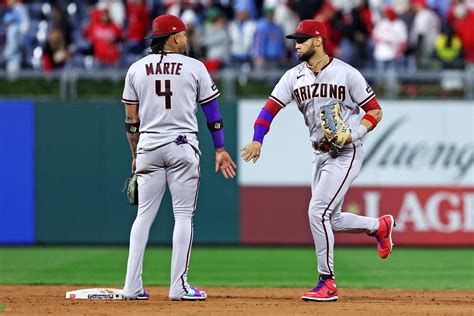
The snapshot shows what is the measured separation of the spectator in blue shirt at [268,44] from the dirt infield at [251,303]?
24.3 feet

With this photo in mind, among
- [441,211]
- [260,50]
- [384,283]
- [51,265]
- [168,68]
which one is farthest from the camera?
[260,50]

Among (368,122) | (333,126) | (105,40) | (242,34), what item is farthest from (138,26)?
(333,126)

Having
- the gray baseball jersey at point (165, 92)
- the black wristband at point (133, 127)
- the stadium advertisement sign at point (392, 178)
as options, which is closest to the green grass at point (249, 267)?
the stadium advertisement sign at point (392, 178)

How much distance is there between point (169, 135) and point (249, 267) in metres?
5.02

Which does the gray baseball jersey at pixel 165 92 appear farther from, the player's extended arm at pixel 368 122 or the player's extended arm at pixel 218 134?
the player's extended arm at pixel 368 122

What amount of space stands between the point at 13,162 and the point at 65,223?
1.23m

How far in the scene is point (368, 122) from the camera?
917 centimetres

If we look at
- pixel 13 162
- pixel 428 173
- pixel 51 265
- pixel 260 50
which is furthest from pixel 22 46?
pixel 428 173

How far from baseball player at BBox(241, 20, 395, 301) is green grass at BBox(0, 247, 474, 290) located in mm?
2190

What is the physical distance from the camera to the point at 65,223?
1648 centimetres

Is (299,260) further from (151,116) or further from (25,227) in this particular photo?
(151,116)

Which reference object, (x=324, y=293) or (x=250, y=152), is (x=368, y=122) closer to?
(x=250, y=152)

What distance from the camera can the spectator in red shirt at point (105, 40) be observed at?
1778 cm

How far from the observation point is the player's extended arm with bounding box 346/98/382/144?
9062mm
